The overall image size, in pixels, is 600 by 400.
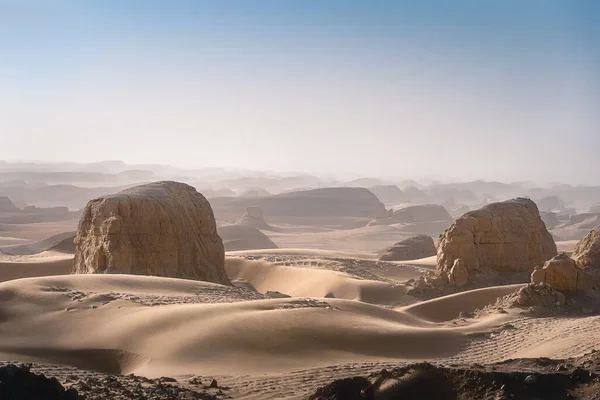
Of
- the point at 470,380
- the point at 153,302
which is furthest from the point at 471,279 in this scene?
the point at 470,380

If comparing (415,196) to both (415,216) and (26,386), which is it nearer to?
(415,216)

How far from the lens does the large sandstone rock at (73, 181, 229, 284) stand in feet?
64.9

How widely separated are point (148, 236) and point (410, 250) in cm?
1986

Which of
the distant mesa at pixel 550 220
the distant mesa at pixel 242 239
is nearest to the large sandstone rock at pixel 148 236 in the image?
the distant mesa at pixel 242 239

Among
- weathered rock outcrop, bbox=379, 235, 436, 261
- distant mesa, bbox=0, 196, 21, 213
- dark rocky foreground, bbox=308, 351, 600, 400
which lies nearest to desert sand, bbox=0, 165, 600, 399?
dark rocky foreground, bbox=308, 351, 600, 400

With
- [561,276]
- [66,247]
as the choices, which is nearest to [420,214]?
[66,247]

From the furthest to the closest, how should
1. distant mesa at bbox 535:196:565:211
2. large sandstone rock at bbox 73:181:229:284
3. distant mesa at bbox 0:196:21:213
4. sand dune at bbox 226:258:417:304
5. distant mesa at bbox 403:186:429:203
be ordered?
distant mesa at bbox 403:186:429:203, distant mesa at bbox 535:196:565:211, distant mesa at bbox 0:196:21:213, sand dune at bbox 226:258:417:304, large sandstone rock at bbox 73:181:229:284

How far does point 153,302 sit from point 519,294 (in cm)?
881

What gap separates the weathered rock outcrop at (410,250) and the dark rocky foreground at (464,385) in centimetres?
2846

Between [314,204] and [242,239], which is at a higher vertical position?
[314,204]

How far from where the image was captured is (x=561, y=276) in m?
17.5

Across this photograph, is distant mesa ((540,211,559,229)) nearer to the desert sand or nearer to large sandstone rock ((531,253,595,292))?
large sandstone rock ((531,253,595,292))

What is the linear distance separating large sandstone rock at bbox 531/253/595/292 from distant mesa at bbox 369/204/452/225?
52.5 meters

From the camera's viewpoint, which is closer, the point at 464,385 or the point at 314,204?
the point at 464,385
